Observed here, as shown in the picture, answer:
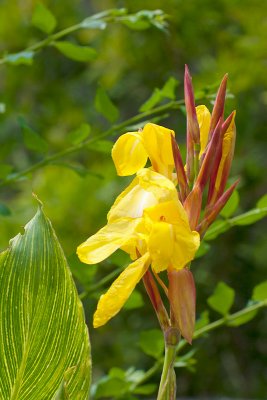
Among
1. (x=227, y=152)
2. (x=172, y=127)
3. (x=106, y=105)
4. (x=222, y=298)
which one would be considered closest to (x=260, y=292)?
(x=222, y=298)

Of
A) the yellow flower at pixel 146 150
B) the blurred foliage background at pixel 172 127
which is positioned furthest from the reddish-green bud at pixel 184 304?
the blurred foliage background at pixel 172 127

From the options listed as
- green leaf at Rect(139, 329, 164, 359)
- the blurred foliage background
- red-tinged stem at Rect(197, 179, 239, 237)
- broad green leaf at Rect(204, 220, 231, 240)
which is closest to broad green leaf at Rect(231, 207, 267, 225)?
broad green leaf at Rect(204, 220, 231, 240)

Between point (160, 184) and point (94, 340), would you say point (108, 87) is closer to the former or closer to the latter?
point (94, 340)

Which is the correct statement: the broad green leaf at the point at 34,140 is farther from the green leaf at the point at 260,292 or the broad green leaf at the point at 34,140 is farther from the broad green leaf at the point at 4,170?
the green leaf at the point at 260,292

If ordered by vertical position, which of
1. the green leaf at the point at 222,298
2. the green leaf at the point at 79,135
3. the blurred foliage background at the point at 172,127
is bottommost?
the blurred foliage background at the point at 172,127

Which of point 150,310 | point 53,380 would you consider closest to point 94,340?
point 150,310

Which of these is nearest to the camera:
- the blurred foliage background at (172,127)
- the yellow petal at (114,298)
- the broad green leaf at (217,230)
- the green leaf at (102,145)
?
the yellow petal at (114,298)

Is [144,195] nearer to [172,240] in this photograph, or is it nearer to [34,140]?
[172,240]
